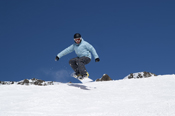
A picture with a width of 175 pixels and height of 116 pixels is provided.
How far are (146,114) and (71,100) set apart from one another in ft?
6.95

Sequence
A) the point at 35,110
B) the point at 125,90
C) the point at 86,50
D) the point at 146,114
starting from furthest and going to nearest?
1. the point at 86,50
2. the point at 125,90
3. the point at 35,110
4. the point at 146,114

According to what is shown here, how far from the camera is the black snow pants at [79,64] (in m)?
7.55

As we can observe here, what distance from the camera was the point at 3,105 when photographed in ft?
14.2

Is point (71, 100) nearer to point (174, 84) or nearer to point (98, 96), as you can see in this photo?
point (98, 96)

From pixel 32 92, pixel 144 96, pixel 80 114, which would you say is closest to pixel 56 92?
pixel 32 92

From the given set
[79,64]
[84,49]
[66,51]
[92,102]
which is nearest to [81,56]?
[84,49]

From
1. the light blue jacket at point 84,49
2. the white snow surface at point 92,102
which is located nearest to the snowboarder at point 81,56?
the light blue jacket at point 84,49

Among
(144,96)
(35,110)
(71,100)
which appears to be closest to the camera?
(35,110)

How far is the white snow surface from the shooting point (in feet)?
12.2

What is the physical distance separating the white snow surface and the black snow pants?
0.91m

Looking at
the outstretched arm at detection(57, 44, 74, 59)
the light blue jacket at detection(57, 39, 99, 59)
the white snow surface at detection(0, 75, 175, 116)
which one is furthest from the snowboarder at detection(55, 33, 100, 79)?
the white snow surface at detection(0, 75, 175, 116)

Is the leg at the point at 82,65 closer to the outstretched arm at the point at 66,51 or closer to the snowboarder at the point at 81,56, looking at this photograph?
the snowboarder at the point at 81,56

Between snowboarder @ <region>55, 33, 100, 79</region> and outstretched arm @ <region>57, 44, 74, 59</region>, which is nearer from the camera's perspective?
snowboarder @ <region>55, 33, 100, 79</region>

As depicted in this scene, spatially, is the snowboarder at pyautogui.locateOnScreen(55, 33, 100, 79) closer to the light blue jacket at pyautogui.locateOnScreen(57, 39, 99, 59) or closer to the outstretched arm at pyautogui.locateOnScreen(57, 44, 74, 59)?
the light blue jacket at pyautogui.locateOnScreen(57, 39, 99, 59)
